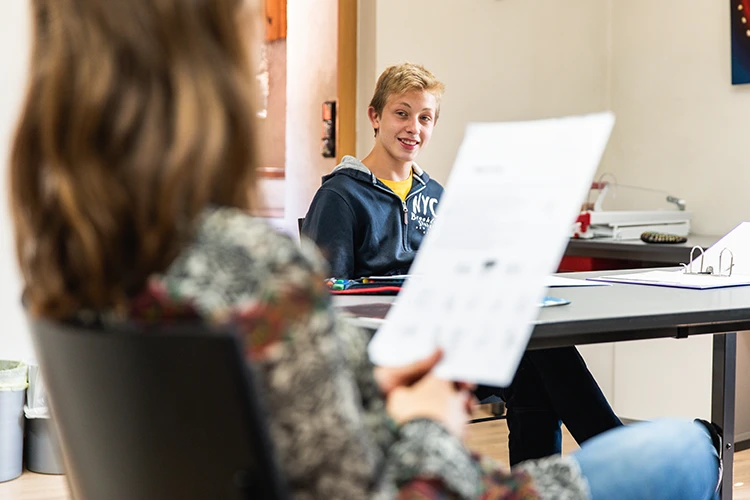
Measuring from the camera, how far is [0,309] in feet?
10.2

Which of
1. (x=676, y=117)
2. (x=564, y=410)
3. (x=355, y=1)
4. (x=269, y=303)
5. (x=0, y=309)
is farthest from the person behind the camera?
(x=676, y=117)

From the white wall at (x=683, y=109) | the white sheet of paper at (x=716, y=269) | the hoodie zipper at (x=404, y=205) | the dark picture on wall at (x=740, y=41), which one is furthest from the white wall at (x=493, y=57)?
the white sheet of paper at (x=716, y=269)

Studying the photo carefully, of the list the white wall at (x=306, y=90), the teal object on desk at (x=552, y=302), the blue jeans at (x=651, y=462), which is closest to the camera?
the blue jeans at (x=651, y=462)

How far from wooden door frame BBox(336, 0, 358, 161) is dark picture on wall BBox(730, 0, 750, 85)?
1521 millimetres

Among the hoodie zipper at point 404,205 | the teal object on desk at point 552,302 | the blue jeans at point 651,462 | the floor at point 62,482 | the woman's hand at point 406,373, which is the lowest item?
the floor at point 62,482

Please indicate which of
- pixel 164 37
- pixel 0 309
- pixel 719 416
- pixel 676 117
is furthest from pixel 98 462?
pixel 676 117

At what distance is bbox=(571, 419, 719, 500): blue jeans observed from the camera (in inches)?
40.6

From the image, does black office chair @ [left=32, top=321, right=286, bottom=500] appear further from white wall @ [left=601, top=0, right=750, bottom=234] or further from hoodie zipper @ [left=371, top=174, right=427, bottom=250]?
white wall @ [left=601, top=0, right=750, bottom=234]

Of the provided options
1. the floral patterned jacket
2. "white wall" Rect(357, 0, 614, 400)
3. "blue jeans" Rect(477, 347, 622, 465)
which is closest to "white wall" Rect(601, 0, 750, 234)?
"white wall" Rect(357, 0, 614, 400)

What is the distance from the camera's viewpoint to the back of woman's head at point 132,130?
2.39 ft

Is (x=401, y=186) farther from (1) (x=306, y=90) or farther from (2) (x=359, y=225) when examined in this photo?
(1) (x=306, y=90)

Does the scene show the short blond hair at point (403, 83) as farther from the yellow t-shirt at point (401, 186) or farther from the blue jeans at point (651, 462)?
the blue jeans at point (651, 462)

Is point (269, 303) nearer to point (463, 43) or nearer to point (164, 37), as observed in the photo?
point (164, 37)

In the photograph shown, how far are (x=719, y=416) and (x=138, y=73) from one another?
→ 5.93 feet
